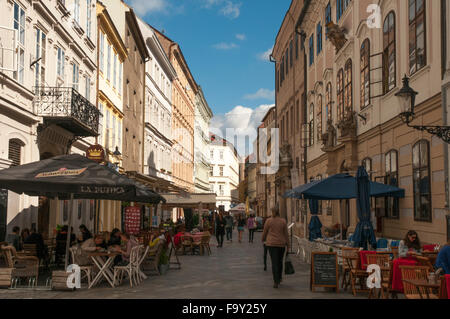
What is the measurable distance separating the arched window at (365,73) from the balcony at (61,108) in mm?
10135

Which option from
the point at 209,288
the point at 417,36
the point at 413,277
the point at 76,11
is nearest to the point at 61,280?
the point at 209,288

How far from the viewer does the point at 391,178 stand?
1661cm

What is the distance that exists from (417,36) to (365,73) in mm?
5252

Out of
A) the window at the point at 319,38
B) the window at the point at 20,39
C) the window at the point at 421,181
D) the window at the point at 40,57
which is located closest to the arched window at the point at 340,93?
the window at the point at 319,38

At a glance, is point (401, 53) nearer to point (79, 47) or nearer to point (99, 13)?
point (79, 47)

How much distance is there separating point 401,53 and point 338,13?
9.08m

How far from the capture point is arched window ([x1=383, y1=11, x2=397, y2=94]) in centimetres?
Result: 1647

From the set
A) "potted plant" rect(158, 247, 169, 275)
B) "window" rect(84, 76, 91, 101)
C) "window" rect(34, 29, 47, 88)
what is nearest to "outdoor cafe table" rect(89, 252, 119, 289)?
"potted plant" rect(158, 247, 169, 275)

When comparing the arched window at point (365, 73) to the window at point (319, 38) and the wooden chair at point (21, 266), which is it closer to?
the window at point (319, 38)

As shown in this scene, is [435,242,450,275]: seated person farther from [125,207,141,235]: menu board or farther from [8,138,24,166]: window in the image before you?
[125,207,141,235]: menu board

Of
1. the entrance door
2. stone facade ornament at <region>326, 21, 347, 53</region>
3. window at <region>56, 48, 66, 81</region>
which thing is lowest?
the entrance door

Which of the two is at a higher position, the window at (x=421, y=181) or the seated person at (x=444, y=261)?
the window at (x=421, y=181)

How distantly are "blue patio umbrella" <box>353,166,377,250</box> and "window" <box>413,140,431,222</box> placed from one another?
5.16ft

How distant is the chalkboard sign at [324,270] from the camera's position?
11.3 metres
